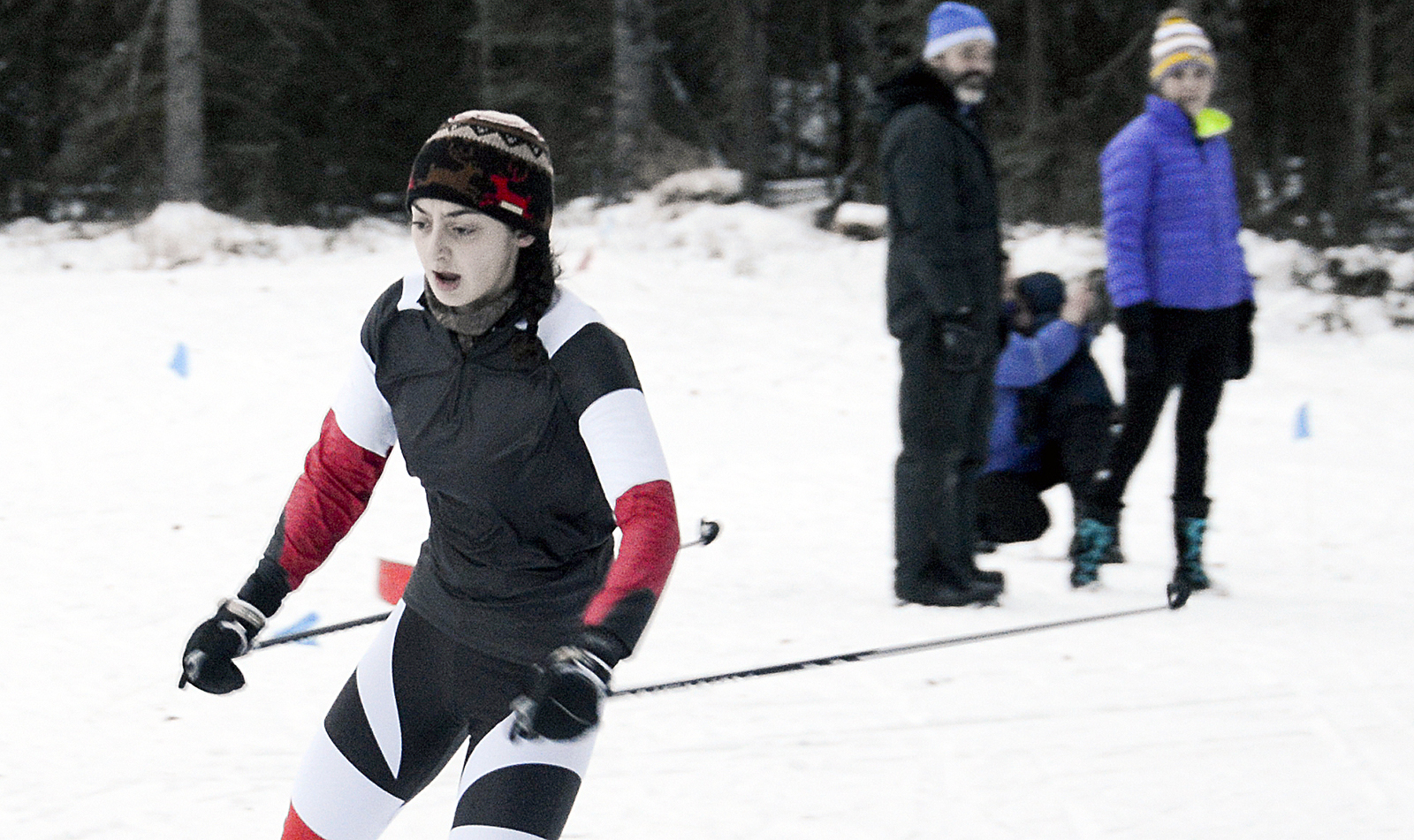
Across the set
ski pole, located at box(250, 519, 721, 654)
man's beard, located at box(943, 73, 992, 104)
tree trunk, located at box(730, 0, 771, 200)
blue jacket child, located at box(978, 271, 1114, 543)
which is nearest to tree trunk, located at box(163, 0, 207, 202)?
tree trunk, located at box(730, 0, 771, 200)

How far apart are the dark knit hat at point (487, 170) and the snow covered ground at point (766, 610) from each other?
1.23m

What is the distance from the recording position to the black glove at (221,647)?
8.54ft

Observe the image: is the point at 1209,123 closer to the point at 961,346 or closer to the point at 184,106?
the point at 961,346

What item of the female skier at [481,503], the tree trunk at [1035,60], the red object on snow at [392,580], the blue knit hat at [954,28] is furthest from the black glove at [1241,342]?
the tree trunk at [1035,60]

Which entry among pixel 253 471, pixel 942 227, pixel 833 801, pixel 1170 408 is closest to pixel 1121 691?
pixel 833 801

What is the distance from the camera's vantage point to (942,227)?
553cm

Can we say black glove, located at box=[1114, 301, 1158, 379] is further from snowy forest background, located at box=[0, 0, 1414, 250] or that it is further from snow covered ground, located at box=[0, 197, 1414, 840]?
snowy forest background, located at box=[0, 0, 1414, 250]

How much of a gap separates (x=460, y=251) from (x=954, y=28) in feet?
11.4

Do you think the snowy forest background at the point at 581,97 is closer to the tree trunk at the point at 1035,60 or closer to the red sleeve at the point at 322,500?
the tree trunk at the point at 1035,60

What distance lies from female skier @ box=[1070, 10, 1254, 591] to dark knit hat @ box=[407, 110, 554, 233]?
3.54 meters

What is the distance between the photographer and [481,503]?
8.65 feet

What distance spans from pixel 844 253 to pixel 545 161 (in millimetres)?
12544

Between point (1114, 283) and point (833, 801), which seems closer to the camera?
point (833, 801)

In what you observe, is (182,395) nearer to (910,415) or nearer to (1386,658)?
(910,415)
